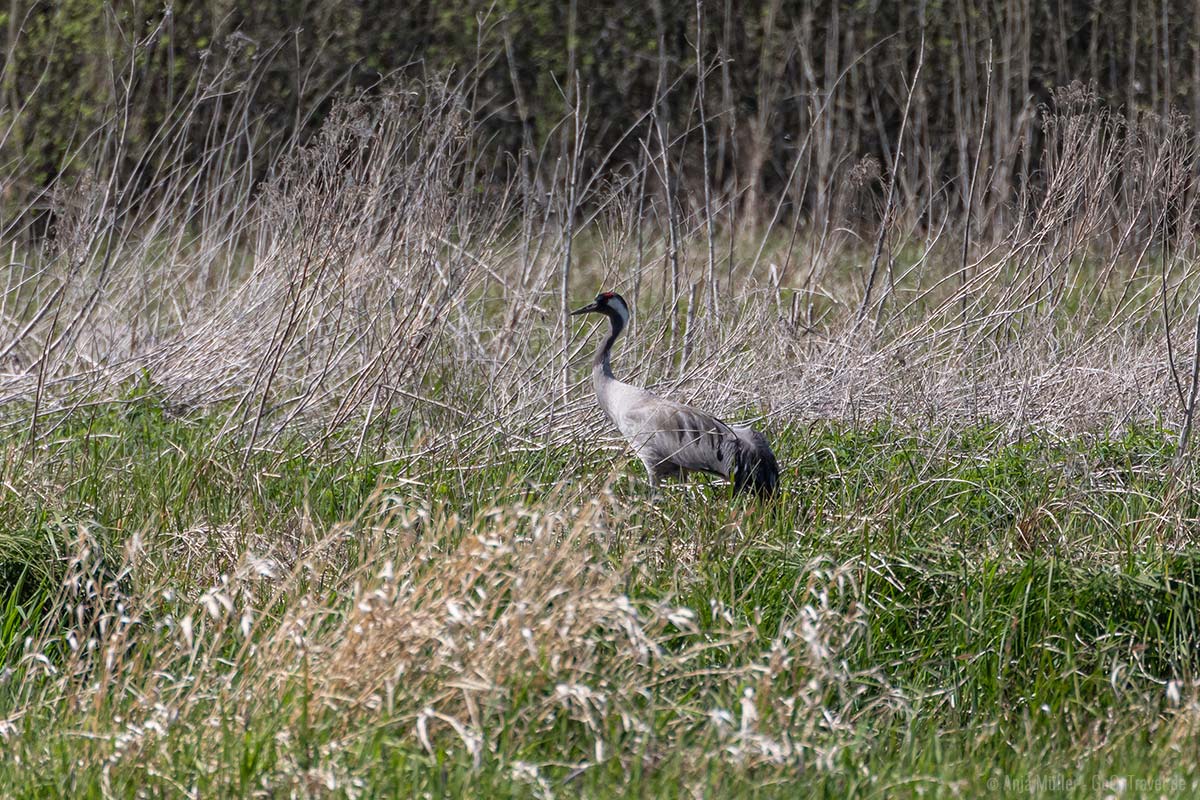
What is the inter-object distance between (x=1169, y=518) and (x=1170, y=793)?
1.41m

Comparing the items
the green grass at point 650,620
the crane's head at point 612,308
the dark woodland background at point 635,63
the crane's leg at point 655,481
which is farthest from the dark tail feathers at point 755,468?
the dark woodland background at point 635,63

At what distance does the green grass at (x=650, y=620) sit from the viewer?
2.95 m

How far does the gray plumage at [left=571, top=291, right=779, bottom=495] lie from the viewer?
4.95m

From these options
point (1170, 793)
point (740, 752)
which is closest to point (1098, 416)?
point (1170, 793)

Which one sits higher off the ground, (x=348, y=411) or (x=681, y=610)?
(x=681, y=610)

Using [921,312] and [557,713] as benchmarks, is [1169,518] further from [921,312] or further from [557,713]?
[921,312]

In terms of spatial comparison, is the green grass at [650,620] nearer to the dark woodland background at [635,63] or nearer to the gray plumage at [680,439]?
the gray plumage at [680,439]

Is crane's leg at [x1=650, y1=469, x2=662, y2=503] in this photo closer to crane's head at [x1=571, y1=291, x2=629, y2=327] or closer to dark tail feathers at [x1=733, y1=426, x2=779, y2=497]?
dark tail feathers at [x1=733, y1=426, x2=779, y2=497]

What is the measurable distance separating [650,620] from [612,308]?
98.3 inches

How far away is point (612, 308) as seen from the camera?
5.65 meters

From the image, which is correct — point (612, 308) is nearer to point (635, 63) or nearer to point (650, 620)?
point (650, 620)

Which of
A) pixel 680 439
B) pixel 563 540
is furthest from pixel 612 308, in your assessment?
pixel 563 540

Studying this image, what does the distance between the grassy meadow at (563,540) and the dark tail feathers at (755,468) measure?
0.42 ft

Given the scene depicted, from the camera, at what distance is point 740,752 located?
2867 mm
